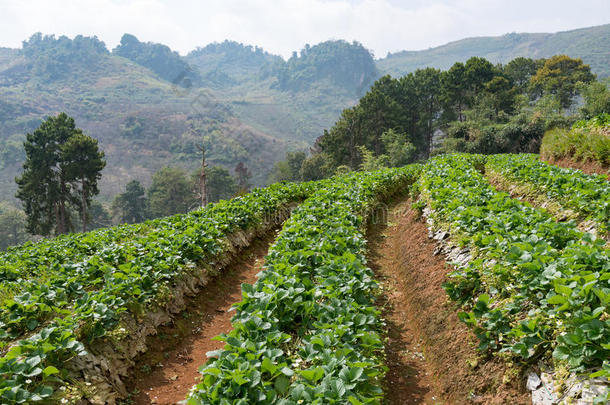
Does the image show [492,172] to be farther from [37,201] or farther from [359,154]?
[37,201]

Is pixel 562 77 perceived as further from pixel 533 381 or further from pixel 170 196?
pixel 170 196

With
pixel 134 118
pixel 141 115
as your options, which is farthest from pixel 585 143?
pixel 141 115

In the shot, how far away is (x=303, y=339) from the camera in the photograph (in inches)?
156

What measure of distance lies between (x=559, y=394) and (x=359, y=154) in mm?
48588

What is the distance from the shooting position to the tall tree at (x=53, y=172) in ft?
113

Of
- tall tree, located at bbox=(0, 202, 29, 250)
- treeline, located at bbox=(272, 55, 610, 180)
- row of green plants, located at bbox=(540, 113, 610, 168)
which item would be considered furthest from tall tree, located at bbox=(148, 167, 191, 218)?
row of green plants, located at bbox=(540, 113, 610, 168)

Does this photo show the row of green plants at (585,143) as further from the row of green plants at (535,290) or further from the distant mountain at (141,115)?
the distant mountain at (141,115)

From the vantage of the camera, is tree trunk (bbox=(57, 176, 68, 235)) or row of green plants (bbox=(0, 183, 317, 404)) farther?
tree trunk (bbox=(57, 176, 68, 235))

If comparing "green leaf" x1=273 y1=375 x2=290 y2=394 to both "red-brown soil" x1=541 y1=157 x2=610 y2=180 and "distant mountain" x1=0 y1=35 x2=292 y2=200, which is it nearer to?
"red-brown soil" x1=541 y1=157 x2=610 y2=180

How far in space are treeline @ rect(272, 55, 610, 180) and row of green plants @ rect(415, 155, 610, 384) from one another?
33.3 meters

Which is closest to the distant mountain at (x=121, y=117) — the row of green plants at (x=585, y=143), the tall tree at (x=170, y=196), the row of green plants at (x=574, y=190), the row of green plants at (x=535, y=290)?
the tall tree at (x=170, y=196)

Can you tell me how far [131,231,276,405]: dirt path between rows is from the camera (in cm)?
511

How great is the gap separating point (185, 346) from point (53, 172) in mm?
38023

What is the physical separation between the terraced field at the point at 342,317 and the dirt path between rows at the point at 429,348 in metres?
0.02
